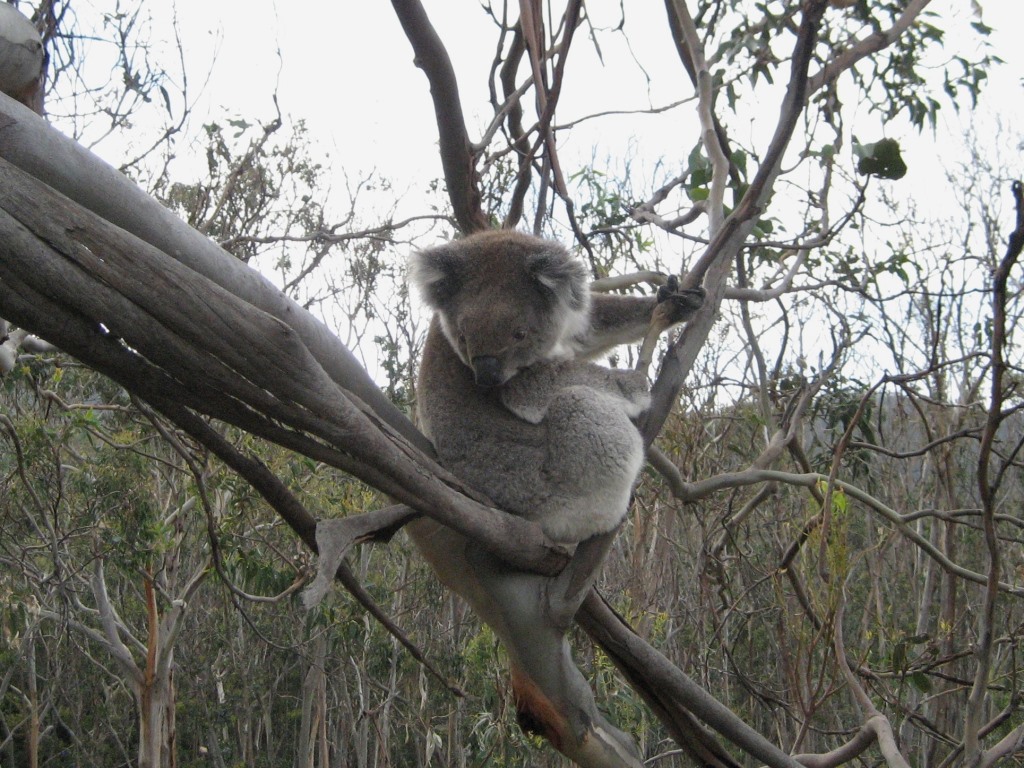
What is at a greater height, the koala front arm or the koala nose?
the koala front arm

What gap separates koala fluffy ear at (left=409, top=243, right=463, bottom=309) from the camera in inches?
114

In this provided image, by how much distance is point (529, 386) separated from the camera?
290 centimetres

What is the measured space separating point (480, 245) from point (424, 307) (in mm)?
291

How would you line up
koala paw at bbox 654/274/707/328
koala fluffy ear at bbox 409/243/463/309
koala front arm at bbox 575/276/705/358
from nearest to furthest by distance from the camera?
koala paw at bbox 654/274/707/328 < koala fluffy ear at bbox 409/243/463/309 < koala front arm at bbox 575/276/705/358

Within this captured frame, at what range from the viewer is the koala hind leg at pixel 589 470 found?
269cm

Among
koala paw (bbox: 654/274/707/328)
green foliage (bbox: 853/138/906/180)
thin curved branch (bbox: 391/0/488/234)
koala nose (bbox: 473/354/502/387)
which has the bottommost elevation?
koala nose (bbox: 473/354/502/387)

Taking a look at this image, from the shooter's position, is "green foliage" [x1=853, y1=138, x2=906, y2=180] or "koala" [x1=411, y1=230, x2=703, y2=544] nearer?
"koala" [x1=411, y1=230, x2=703, y2=544]

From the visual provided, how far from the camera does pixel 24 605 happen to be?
18.8ft

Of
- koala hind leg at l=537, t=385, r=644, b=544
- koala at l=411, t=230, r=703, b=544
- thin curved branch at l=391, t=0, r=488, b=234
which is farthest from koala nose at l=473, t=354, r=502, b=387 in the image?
thin curved branch at l=391, t=0, r=488, b=234

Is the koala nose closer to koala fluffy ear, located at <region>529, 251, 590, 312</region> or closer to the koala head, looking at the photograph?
the koala head

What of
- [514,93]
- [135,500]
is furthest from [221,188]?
[514,93]

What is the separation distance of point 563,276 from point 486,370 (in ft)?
1.44

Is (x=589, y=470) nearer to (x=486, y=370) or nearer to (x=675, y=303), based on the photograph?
(x=486, y=370)

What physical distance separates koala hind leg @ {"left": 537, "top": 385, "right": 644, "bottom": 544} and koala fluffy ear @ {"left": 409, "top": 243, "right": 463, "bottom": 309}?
59 cm
